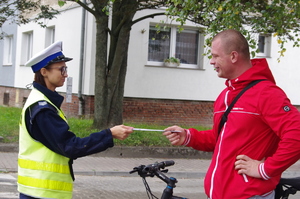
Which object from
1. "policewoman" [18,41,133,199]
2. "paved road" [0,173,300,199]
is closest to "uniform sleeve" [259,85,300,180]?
"policewoman" [18,41,133,199]

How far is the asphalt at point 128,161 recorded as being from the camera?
33.9 feet

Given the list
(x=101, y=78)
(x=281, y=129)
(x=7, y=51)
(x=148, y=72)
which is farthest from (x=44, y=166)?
(x=7, y=51)

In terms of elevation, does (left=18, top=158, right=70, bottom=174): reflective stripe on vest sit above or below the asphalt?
above

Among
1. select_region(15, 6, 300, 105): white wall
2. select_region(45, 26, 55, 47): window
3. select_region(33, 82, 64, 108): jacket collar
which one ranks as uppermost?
select_region(45, 26, 55, 47): window

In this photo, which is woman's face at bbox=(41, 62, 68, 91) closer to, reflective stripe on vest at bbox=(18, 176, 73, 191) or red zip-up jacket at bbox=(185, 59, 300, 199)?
reflective stripe on vest at bbox=(18, 176, 73, 191)

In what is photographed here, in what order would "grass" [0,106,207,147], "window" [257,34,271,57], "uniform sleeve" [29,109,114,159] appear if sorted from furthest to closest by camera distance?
"window" [257,34,271,57]
"grass" [0,106,207,147]
"uniform sleeve" [29,109,114,159]

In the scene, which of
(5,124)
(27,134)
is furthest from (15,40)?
(27,134)

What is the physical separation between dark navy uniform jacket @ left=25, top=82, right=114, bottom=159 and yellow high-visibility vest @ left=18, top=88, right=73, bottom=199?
5cm

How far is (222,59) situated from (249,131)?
1.70ft

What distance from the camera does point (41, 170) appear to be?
3.20m

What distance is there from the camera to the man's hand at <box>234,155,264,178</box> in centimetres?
278

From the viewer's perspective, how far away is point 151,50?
18391 mm

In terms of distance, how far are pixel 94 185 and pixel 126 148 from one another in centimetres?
312

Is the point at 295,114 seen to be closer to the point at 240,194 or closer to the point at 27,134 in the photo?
the point at 240,194
